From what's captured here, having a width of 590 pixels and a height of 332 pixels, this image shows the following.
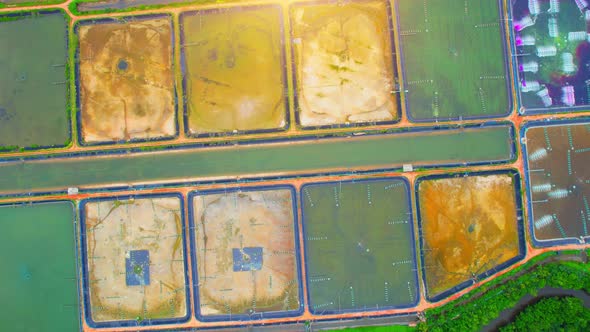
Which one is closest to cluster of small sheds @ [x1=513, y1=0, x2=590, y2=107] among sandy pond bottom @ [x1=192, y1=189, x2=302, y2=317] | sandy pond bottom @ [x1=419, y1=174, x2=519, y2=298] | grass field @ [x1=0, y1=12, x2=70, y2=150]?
sandy pond bottom @ [x1=419, y1=174, x2=519, y2=298]

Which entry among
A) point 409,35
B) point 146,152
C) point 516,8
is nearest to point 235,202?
point 146,152

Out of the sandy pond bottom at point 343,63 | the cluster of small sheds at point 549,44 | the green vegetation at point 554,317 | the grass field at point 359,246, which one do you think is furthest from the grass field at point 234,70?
the green vegetation at point 554,317

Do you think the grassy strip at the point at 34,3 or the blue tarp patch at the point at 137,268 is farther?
the grassy strip at the point at 34,3

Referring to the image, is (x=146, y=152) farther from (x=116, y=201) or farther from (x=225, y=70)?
(x=225, y=70)

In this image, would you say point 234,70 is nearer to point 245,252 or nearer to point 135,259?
point 245,252

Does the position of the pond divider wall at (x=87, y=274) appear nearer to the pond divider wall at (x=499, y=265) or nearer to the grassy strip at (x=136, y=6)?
the grassy strip at (x=136, y=6)

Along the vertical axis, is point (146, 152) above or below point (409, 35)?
below
